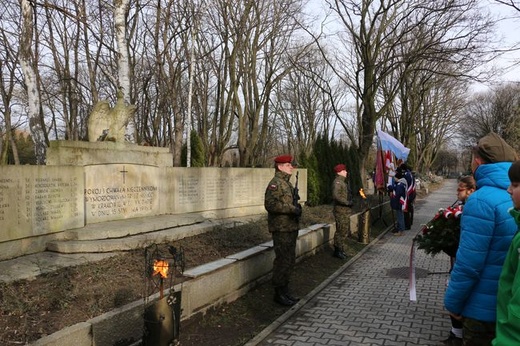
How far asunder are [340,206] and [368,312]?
3.71m

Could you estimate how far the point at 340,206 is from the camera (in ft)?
30.8

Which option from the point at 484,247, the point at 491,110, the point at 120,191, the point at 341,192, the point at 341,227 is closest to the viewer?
the point at 484,247

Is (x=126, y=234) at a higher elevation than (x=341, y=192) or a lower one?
lower

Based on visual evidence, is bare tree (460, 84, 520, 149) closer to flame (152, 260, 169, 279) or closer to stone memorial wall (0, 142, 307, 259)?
stone memorial wall (0, 142, 307, 259)

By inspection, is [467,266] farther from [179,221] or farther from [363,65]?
[363,65]

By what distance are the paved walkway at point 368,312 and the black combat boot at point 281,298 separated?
11 centimetres

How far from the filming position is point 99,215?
7.79m

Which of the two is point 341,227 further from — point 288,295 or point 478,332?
point 478,332

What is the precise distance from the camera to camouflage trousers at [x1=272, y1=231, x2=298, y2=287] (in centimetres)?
601

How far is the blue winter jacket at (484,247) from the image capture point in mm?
2807

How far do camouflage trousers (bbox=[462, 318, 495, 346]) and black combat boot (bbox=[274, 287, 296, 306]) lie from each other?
3.27m

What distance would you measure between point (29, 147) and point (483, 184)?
146 ft

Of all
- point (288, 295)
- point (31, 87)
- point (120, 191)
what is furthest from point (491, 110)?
point (288, 295)

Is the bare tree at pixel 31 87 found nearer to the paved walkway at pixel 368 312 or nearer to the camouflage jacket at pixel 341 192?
A: the camouflage jacket at pixel 341 192
